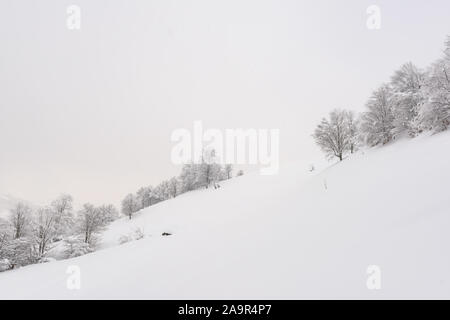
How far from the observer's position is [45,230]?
86.8 feet

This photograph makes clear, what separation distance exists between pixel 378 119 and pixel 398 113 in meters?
2.14

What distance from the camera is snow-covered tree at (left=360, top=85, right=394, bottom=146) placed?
21.9m

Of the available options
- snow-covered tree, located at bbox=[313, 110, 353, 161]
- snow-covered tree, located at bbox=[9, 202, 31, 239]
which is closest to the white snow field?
snow-covered tree, located at bbox=[313, 110, 353, 161]

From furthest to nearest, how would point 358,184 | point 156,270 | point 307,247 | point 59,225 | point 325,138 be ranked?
point 59,225, point 325,138, point 358,184, point 156,270, point 307,247

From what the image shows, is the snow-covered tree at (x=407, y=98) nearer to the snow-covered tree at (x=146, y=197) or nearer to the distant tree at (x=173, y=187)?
the distant tree at (x=173, y=187)

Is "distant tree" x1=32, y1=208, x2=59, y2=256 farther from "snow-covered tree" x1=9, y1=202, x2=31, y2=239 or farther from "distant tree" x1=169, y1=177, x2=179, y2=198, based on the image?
"distant tree" x1=169, y1=177, x2=179, y2=198

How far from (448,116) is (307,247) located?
676 inches

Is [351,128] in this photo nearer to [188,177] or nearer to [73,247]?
[73,247]

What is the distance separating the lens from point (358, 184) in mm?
12211

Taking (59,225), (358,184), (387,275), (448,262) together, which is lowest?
(59,225)

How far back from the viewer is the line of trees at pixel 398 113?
15.8m

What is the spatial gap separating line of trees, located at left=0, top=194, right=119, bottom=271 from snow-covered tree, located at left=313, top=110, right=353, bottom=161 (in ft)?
106
